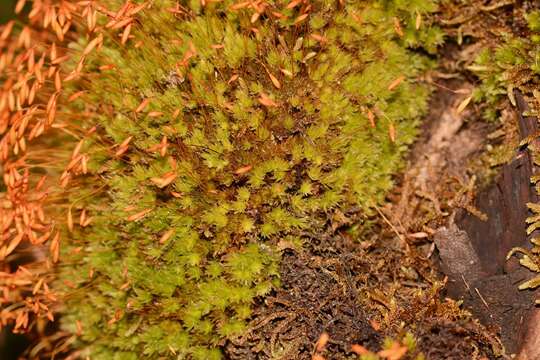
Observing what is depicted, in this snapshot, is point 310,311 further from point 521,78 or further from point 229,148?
point 521,78

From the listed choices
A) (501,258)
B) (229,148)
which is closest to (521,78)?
(501,258)

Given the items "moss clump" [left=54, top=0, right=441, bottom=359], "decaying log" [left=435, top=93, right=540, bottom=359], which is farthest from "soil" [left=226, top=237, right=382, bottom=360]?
"decaying log" [left=435, top=93, right=540, bottom=359]

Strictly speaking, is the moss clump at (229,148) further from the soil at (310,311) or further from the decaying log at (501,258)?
the decaying log at (501,258)

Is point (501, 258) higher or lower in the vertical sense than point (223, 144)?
lower

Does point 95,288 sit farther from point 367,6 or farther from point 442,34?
point 442,34

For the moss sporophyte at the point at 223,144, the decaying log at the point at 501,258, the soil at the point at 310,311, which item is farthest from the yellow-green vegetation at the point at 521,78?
the soil at the point at 310,311
